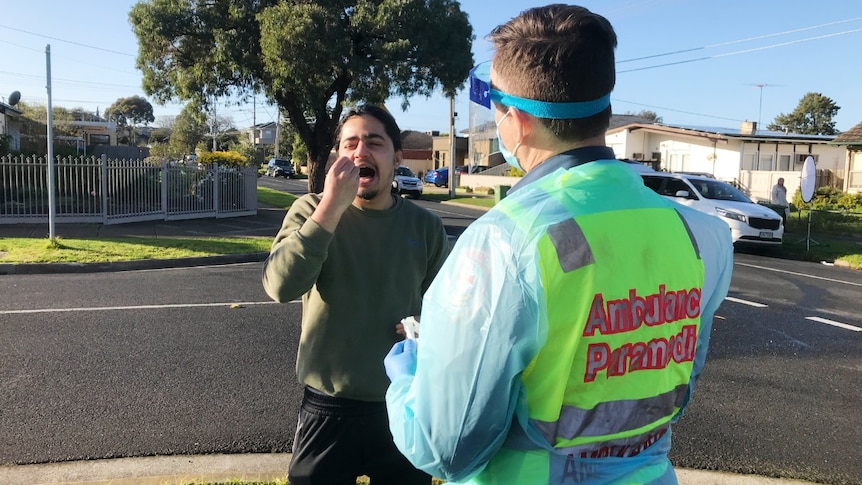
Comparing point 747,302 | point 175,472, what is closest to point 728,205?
point 747,302

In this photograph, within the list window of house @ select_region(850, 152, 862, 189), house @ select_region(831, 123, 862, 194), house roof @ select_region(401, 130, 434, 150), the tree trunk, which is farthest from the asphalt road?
house roof @ select_region(401, 130, 434, 150)

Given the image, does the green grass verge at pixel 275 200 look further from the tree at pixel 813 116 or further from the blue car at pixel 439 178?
the tree at pixel 813 116

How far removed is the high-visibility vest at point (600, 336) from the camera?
46.9 inches

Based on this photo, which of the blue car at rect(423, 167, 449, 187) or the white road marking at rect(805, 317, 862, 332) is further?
the blue car at rect(423, 167, 449, 187)

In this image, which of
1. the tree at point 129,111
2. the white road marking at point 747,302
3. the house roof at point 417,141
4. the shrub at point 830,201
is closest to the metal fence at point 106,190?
the white road marking at point 747,302

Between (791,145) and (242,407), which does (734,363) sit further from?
(791,145)

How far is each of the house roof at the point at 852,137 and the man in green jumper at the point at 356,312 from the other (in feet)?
84.4

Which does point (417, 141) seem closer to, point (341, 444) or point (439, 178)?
point (439, 178)

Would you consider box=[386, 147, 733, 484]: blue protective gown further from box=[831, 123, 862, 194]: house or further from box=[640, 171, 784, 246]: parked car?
box=[831, 123, 862, 194]: house

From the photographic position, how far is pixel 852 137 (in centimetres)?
2408

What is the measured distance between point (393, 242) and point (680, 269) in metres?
1.31

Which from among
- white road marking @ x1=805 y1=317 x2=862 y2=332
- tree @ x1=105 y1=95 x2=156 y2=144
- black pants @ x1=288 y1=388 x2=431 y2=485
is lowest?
white road marking @ x1=805 y1=317 x2=862 y2=332

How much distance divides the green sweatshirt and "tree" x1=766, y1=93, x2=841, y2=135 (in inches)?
2821

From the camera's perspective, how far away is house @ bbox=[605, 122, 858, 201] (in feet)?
84.4
